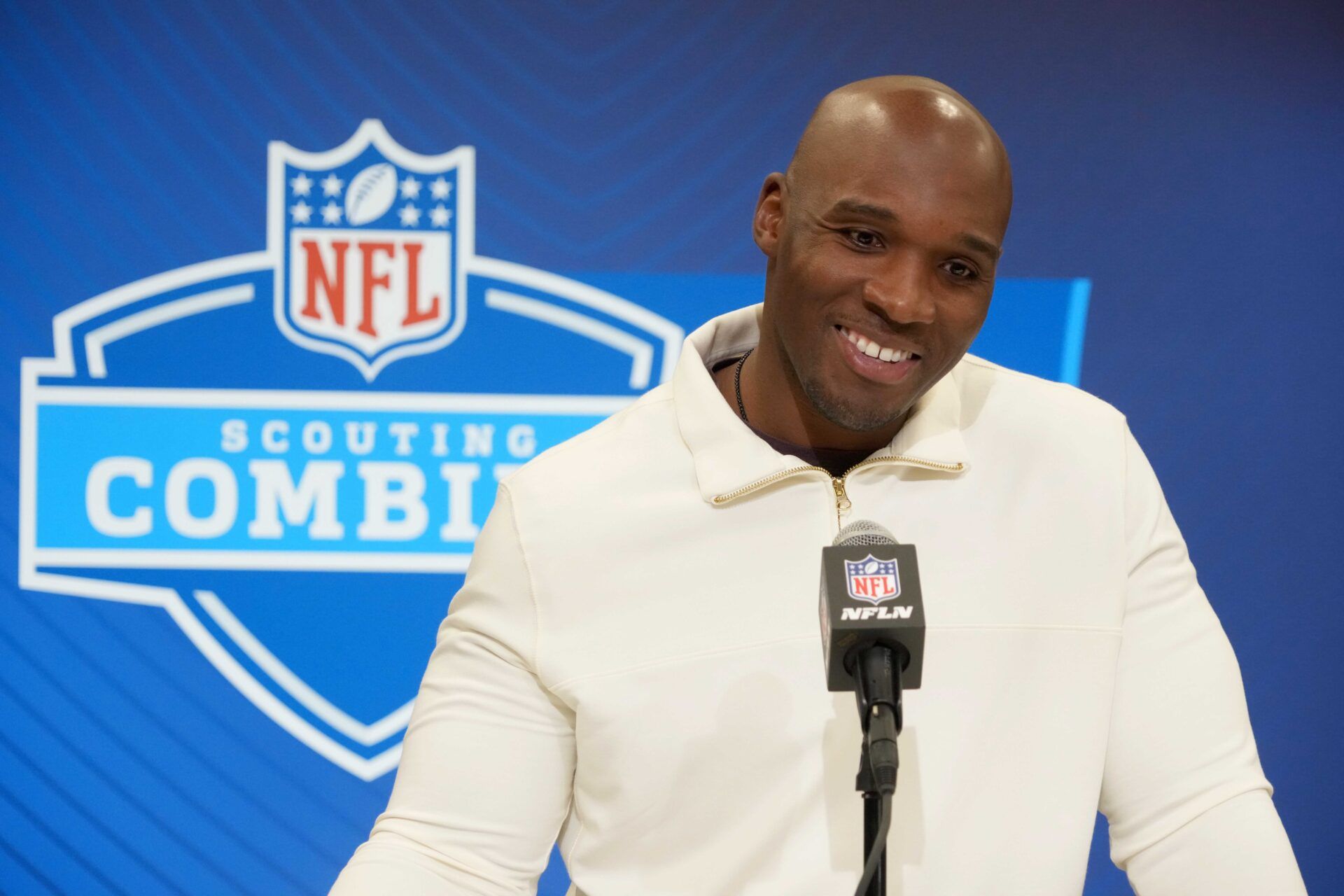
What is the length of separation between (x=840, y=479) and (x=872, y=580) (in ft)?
1.62

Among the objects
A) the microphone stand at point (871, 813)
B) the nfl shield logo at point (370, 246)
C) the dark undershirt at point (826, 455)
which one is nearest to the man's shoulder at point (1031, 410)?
the dark undershirt at point (826, 455)

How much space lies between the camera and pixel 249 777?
2365 millimetres

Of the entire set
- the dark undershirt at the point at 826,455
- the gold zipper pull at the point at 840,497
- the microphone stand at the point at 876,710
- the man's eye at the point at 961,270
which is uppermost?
the man's eye at the point at 961,270

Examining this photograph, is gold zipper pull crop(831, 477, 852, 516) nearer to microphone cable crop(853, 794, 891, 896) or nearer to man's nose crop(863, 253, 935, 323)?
man's nose crop(863, 253, 935, 323)

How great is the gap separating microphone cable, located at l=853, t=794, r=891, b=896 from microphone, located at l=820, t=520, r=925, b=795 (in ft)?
0.12

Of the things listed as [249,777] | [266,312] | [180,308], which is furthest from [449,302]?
[249,777]

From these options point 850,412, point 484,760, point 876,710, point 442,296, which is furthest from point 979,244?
point 442,296

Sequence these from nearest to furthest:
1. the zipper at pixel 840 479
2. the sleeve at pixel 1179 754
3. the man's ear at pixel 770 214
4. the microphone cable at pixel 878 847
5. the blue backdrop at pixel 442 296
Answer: the microphone cable at pixel 878 847
the sleeve at pixel 1179 754
the zipper at pixel 840 479
the man's ear at pixel 770 214
the blue backdrop at pixel 442 296

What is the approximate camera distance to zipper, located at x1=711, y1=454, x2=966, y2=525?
4.11 ft

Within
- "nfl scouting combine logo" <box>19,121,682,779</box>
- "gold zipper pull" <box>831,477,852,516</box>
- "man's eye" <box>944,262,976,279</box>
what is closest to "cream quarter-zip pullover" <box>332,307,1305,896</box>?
"gold zipper pull" <box>831,477,852,516</box>

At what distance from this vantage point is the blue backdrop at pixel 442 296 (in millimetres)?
2303

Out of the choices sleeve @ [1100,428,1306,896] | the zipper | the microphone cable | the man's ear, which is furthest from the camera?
the man's ear

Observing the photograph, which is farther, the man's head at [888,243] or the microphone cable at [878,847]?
the man's head at [888,243]

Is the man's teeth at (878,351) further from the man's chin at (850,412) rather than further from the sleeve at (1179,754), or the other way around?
the sleeve at (1179,754)
